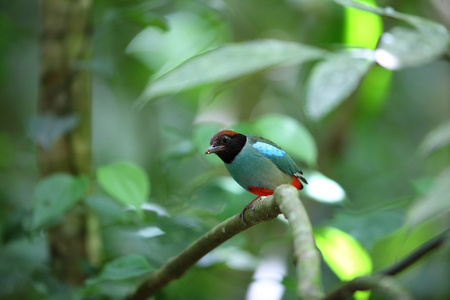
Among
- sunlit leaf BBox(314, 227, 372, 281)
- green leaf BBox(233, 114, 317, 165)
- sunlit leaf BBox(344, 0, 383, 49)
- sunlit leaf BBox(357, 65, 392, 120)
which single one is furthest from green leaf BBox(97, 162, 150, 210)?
sunlit leaf BBox(357, 65, 392, 120)

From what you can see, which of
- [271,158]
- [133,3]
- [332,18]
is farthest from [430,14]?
[271,158]

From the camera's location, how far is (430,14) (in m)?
Answer: 4.05

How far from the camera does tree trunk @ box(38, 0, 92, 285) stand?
7.72 ft

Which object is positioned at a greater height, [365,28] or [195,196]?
[365,28]

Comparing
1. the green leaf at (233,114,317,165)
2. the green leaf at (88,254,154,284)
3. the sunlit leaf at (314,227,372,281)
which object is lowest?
the green leaf at (88,254,154,284)

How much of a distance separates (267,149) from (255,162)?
3.4 inches

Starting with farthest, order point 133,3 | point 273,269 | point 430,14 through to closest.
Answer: point 430,14
point 133,3
point 273,269

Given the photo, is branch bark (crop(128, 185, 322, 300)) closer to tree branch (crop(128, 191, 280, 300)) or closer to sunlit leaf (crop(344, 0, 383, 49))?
tree branch (crop(128, 191, 280, 300))

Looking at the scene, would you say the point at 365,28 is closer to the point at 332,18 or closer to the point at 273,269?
the point at 332,18

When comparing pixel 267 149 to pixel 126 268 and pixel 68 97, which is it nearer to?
pixel 126 268

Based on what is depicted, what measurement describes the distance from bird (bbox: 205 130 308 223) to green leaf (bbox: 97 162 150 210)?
0.37 m

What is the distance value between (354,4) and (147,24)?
49.3 inches

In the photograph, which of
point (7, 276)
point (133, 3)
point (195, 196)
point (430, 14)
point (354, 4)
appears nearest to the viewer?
point (354, 4)

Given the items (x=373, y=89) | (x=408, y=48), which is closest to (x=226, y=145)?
(x=408, y=48)
